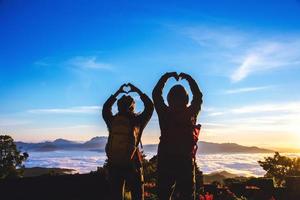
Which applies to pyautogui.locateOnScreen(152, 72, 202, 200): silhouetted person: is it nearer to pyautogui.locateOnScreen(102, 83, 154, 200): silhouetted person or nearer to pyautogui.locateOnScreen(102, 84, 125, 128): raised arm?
pyautogui.locateOnScreen(102, 83, 154, 200): silhouetted person

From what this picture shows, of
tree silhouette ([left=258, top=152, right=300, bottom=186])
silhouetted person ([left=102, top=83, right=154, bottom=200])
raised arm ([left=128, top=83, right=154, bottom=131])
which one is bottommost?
tree silhouette ([left=258, top=152, right=300, bottom=186])

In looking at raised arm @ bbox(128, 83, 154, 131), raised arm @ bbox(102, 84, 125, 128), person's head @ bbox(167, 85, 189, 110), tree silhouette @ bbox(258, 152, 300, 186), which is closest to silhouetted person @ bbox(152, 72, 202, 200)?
person's head @ bbox(167, 85, 189, 110)

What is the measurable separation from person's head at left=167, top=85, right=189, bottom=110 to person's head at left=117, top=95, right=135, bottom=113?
2.79 ft

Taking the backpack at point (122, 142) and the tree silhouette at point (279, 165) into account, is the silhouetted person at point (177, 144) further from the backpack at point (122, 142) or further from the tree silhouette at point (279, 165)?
the tree silhouette at point (279, 165)

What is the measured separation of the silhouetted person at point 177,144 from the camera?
5488 millimetres

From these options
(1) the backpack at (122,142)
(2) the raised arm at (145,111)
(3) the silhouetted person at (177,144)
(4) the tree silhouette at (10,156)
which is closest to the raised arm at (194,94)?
(3) the silhouetted person at (177,144)

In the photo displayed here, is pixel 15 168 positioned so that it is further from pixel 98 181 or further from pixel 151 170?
pixel 98 181

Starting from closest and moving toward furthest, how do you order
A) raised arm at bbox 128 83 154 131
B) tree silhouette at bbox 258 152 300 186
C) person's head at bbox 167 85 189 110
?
1. person's head at bbox 167 85 189 110
2. raised arm at bbox 128 83 154 131
3. tree silhouette at bbox 258 152 300 186

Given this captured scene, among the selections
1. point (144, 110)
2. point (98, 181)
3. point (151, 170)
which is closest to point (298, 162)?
point (151, 170)

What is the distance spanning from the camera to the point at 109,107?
643cm

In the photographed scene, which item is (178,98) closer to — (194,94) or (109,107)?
(194,94)

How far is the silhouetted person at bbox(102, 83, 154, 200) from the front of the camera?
5.86 metres

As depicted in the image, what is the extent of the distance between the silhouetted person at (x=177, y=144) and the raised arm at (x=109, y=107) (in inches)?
38.3

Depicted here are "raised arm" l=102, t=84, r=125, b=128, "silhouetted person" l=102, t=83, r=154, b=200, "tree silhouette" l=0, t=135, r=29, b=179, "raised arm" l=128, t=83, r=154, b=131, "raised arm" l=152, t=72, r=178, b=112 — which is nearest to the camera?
"raised arm" l=152, t=72, r=178, b=112
